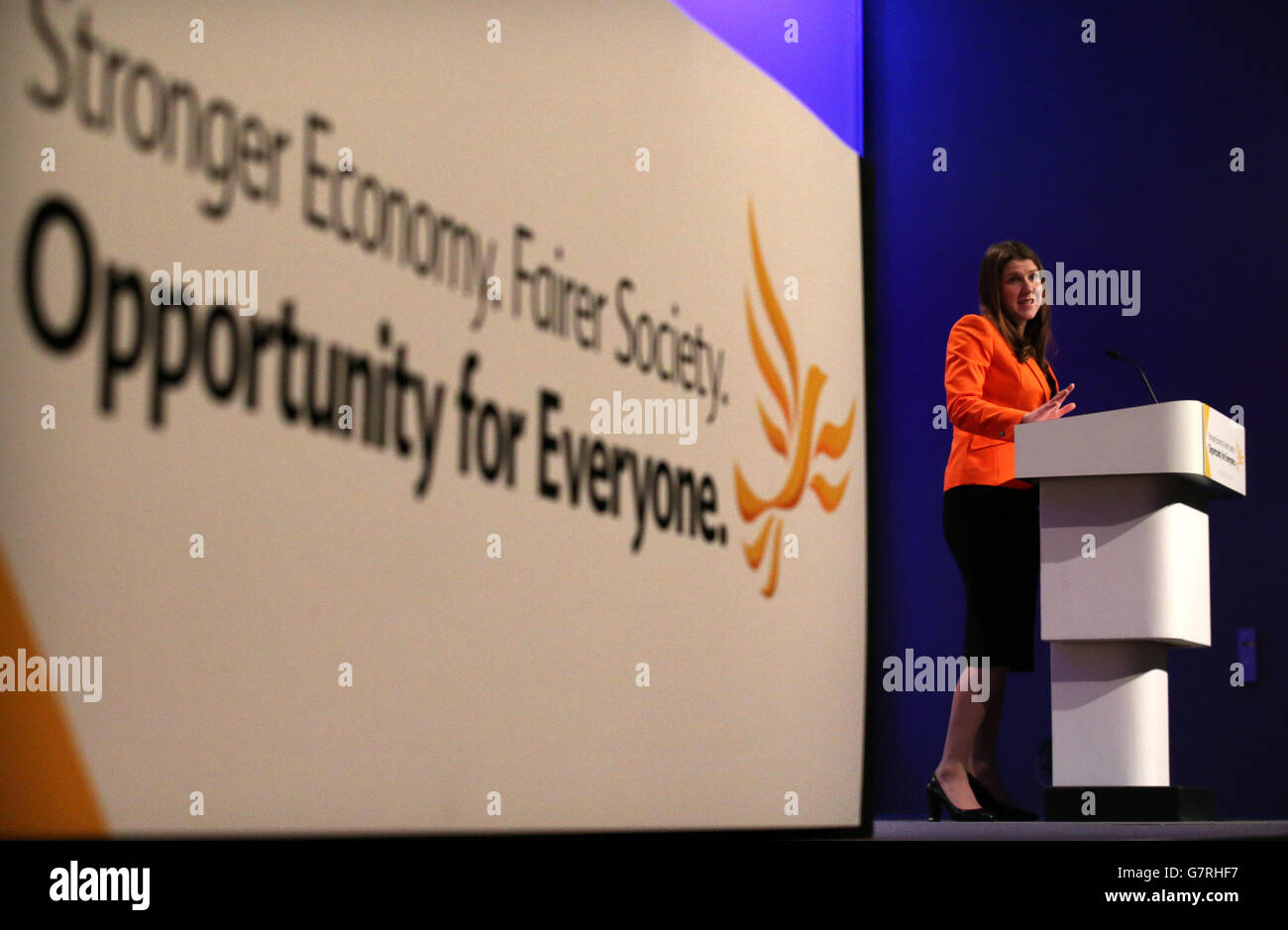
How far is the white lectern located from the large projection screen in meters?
0.76

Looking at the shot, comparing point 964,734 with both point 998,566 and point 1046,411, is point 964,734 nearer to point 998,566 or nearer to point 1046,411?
point 998,566

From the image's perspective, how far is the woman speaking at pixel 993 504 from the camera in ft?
11.3

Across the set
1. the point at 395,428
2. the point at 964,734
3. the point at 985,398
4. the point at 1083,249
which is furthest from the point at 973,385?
the point at 395,428

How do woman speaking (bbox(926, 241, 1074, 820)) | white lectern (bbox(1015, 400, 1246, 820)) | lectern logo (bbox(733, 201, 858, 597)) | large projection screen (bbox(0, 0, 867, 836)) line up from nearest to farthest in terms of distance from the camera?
large projection screen (bbox(0, 0, 867, 836)) → white lectern (bbox(1015, 400, 1246, 820)) → woman speaking (bbox(926, 241, 1074, 820)) → lectern logo (bbox(733, 201, 858, 597))

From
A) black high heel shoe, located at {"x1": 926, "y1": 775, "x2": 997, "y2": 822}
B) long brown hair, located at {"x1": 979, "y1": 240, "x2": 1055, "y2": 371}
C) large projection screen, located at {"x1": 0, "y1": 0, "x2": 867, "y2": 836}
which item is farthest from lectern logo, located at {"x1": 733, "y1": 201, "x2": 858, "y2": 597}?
black high heel shoe, located at {"x1": 926, "y1": 775, "x2": 997, "y2": 822}

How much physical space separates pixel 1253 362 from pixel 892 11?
1.71 metres

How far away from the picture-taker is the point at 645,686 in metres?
3.14

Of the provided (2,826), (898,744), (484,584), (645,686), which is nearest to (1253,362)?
(898,744)

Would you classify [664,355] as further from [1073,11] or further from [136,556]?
[1073,11]

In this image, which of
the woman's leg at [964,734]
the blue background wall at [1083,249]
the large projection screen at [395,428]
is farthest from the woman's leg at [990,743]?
the blue background wall at [1083,249]

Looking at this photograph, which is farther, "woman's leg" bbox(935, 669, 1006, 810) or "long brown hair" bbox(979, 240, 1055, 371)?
"long brown hair" bbox(979, 240, 1055, 371)

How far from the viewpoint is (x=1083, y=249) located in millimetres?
4516

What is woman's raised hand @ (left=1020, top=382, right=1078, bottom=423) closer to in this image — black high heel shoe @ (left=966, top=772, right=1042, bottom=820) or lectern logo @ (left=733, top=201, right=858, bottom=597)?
lectern logo @ (left=733, top=201, right=858, bottom=597)

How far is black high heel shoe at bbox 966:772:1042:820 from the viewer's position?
333 centimetres
